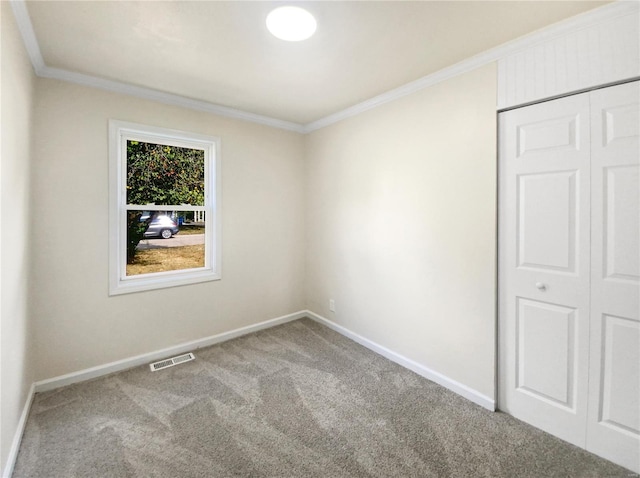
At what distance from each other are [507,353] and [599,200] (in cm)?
110

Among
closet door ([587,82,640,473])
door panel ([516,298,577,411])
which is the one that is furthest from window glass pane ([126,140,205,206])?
closet door ([587,82,640,473])

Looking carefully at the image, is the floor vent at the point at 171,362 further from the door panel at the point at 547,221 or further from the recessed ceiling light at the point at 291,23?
the door panel at the point at 547,221

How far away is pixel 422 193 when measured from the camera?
2.42 m

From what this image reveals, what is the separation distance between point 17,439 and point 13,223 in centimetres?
125

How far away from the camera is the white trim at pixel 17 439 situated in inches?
59.3

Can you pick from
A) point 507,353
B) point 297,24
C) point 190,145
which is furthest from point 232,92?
point 507,353

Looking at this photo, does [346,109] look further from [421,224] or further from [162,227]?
[162,227]

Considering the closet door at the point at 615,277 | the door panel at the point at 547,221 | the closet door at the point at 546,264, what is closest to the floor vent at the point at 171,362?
the closet door at the point at 546,264

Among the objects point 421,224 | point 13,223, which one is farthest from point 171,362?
point 421,224

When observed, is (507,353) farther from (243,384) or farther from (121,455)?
(121,455)

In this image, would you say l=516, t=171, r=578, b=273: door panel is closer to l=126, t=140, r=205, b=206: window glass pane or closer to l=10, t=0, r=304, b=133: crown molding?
l=10, t=0, r=304, b=133: crown molding

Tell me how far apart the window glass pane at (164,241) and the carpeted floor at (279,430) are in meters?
0.96

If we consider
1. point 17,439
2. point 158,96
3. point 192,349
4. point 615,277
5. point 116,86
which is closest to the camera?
point 615,277

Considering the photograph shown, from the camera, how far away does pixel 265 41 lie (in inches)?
73.0
